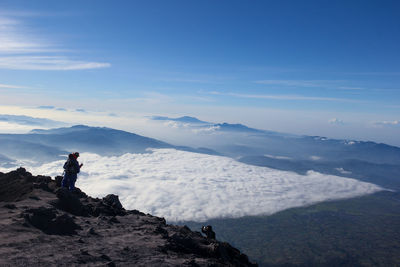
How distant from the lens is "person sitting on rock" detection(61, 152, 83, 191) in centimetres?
1956

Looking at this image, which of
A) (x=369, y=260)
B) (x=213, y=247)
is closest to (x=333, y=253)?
(x=369, y=260)

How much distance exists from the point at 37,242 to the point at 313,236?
19863 cm

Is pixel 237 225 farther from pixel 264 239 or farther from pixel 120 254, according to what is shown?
pixel 120 254

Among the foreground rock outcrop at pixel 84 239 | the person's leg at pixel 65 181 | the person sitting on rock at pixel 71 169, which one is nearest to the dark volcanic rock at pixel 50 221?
the foreground rock outcrop at pixel 84 239

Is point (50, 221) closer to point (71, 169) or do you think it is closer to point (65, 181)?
point (71, 169)

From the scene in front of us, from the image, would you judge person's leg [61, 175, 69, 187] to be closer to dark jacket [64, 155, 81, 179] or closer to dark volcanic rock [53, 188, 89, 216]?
dark jacket [64, 155, 81, 179]

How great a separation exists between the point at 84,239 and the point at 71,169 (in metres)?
7.86

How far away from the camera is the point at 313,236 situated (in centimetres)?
17712

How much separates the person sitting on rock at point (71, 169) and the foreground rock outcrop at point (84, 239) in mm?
1334

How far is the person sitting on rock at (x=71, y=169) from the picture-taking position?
1956 cm

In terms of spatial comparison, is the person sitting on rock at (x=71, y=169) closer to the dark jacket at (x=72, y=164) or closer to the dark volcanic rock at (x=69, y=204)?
the dark jacket at (x=72, y=164)

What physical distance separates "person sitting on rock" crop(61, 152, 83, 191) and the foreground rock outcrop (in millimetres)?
1334

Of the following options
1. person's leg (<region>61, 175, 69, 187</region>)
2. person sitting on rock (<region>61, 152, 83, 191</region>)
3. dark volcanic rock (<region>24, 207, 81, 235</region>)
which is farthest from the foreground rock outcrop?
person sitting on rock (<region>61, 152, 83, 191</region>)

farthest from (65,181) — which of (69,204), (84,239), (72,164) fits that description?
(84,239)
